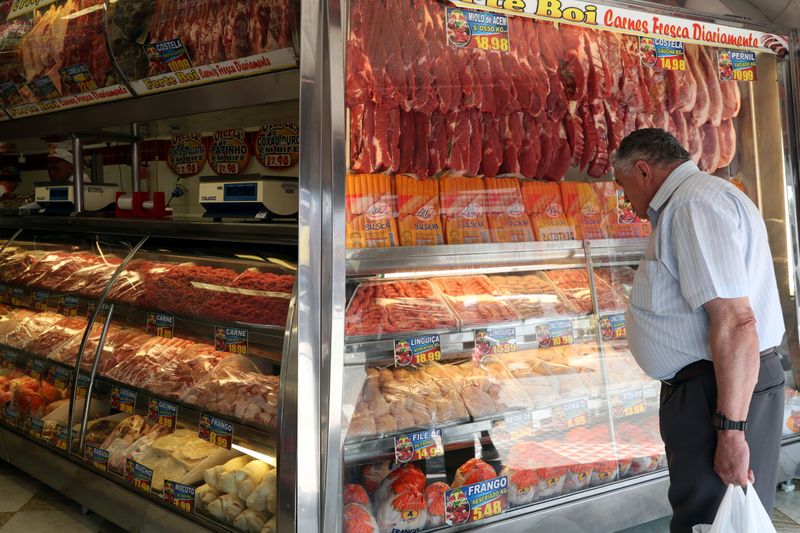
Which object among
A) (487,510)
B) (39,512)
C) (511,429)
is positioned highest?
(511,429)

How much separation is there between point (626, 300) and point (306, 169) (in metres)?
1.97

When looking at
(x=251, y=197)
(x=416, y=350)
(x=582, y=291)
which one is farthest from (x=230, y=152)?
(x=582, y=291)

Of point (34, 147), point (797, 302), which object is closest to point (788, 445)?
point (797, 302)

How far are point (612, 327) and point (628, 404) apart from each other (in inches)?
15.7

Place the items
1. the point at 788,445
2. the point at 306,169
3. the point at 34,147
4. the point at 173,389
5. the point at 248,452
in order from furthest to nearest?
the point at 34,147, the point at 788,445, the point at 173,389, the point at 248,452, the point at 306,169

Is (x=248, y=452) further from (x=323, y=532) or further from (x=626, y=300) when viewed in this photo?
(x=626, y=300)

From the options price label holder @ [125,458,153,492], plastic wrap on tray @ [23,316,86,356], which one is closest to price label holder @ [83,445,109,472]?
price label holder @ [125,458,153,492]

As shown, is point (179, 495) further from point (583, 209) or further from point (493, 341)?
point (583, 209)

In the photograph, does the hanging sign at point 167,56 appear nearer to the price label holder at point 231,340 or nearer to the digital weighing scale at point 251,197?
the digital weighing scale at point 251,197

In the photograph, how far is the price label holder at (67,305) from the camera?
3945mm

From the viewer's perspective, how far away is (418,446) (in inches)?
119

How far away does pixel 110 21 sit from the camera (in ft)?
12.3

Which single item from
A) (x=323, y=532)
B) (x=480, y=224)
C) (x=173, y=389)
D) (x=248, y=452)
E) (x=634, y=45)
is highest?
(x=634, y=45)

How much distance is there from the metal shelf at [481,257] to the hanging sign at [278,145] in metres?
1.70
